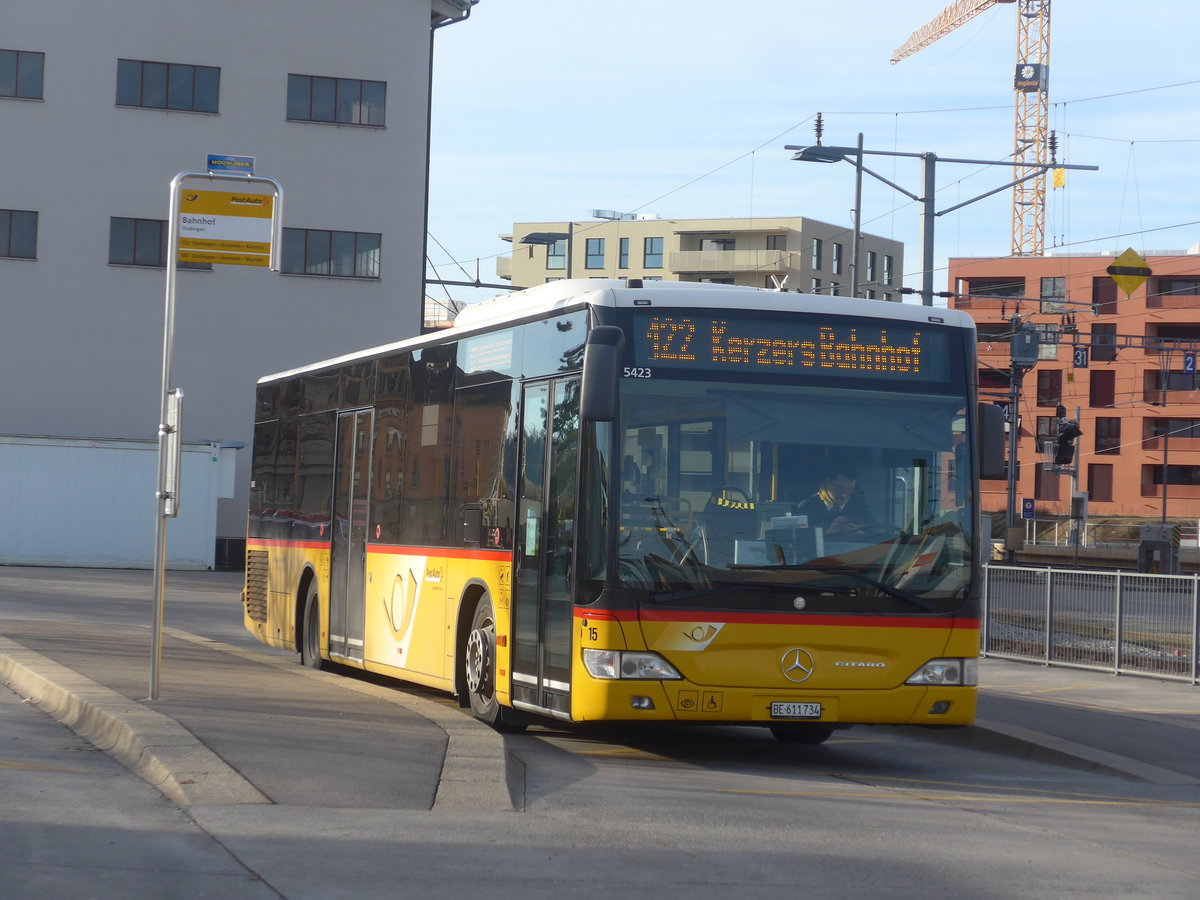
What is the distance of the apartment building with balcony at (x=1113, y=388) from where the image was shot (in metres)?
87.5

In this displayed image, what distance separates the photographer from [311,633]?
56.7 ft

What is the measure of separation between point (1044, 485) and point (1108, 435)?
428cm

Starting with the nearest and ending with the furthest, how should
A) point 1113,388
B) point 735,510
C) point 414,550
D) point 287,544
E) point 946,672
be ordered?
point 735,510, point 946,672, point 414,550, point 287,544, point 1113,388

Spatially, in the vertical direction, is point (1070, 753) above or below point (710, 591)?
below

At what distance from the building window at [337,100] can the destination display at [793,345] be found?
1309 inches

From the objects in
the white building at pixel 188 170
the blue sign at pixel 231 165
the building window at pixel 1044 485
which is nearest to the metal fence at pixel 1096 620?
the blue sign at pixel 231 165

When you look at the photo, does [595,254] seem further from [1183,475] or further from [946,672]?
[946,672]

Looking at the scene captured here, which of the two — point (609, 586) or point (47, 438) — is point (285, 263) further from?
point (609, 586)

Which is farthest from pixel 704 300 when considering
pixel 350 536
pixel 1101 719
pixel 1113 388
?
pixel 1113 388

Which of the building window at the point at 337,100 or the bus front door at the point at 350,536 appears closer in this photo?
the bus front door at the point at 350,536

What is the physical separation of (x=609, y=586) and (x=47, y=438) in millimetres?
29577

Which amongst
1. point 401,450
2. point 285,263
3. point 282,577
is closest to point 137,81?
point 285,263

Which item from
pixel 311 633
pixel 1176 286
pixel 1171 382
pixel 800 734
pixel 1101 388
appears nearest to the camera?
pixel 800 734

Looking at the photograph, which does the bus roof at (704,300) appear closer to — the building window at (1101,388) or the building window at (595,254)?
the building window at (1101,388)
